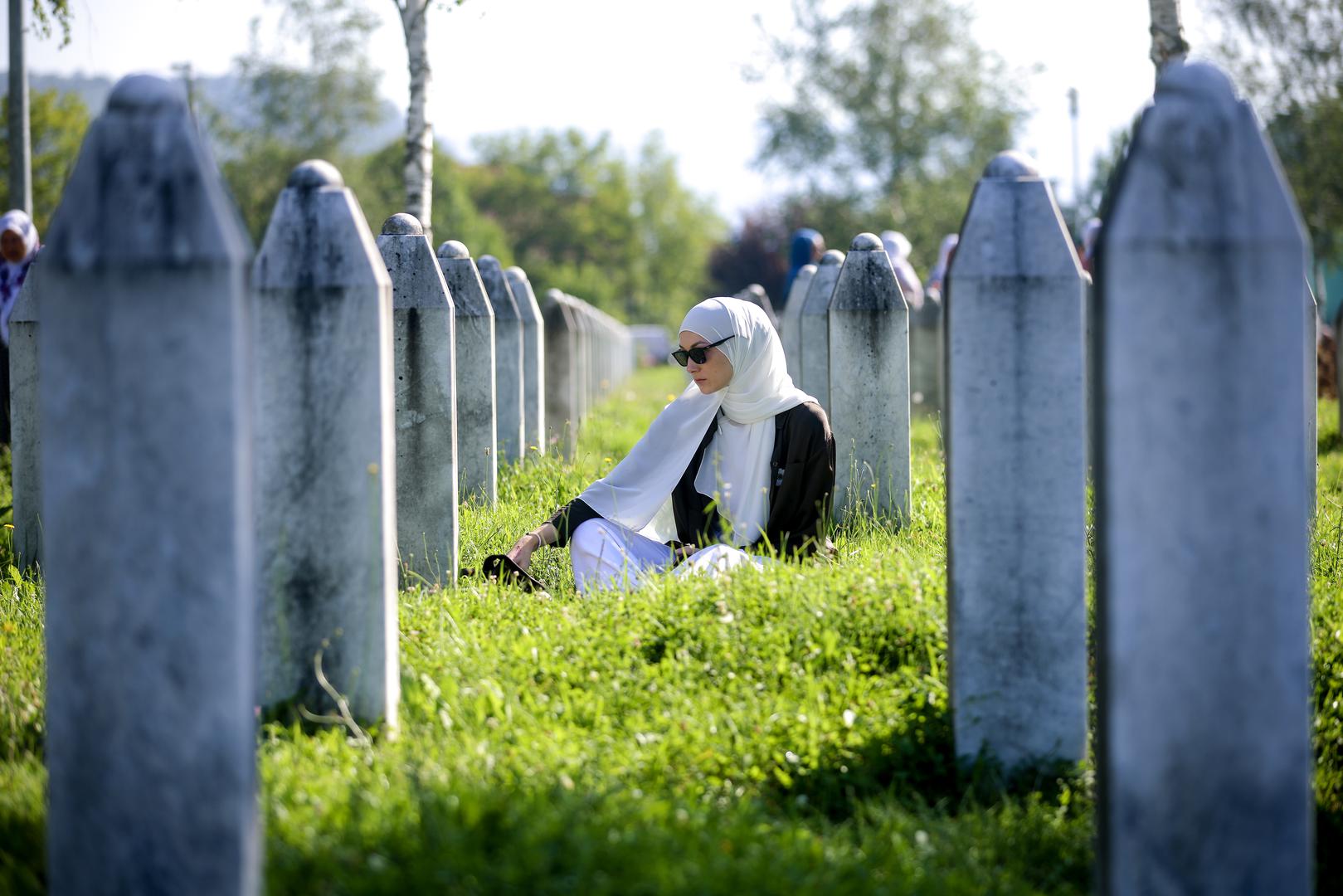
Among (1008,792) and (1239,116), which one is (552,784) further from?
(1239,116)

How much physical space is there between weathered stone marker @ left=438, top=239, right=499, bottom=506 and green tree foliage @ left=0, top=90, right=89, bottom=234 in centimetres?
2554

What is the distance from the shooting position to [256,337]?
4.12m

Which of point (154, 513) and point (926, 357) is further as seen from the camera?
point (926, 357)

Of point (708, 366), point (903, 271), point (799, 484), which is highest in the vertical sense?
point (903, 271)

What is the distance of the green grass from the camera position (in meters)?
3.09

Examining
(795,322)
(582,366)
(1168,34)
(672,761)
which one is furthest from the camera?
(582,366)

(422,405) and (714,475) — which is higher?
(422,405)

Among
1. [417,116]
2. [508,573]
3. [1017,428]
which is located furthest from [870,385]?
[417,116]

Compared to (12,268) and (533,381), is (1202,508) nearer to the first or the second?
(533,381)

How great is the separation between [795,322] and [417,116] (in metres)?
4.07

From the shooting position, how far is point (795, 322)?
37.0 ft

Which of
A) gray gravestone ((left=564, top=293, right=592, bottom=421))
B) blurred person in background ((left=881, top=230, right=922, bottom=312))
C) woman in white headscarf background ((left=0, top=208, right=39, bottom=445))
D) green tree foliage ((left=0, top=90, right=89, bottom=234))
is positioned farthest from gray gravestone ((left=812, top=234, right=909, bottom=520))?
green tree foliage ((left=0, top=90, right=89, bottom=234))

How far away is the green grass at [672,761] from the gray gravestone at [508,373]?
14.4 ft

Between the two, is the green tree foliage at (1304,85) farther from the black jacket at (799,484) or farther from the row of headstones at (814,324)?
the black jacket at (799,484)
